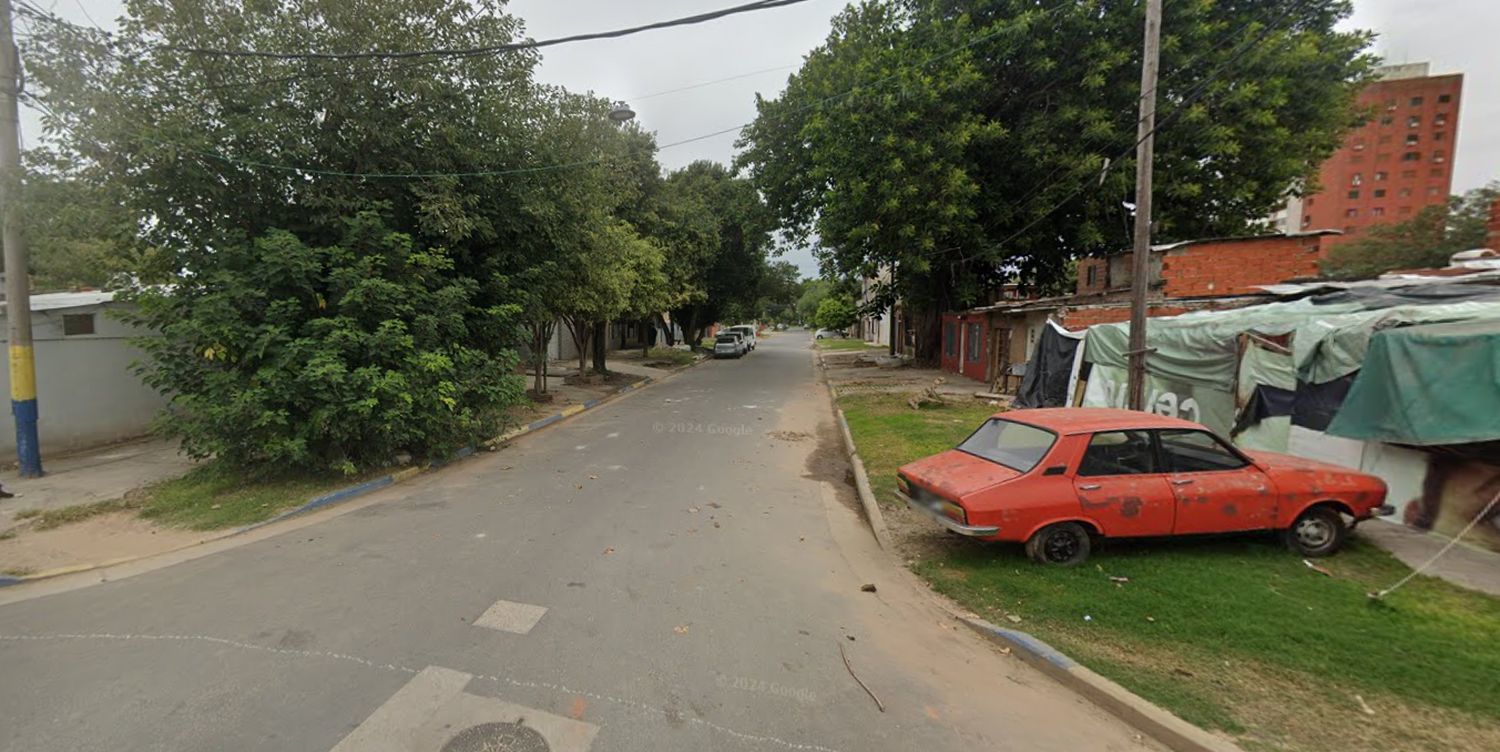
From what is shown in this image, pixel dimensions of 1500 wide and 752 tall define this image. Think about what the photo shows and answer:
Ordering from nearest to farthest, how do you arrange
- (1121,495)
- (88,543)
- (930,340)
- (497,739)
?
(497,739), (1121,495), (88,543), (930,340)

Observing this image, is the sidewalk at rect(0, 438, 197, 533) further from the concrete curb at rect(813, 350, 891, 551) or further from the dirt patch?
the concrete curb at rect(813, 350, 891, 551)

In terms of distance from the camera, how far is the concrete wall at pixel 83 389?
975 centimetres

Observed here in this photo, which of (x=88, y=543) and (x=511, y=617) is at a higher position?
(x=511, y=617)

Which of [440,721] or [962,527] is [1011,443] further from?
[440,721]

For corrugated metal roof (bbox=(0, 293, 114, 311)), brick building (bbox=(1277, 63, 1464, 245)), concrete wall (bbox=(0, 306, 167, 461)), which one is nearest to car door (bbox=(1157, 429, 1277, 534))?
concrete wall (bbox=(0, 306, 167, 461))

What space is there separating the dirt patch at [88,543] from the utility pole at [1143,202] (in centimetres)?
1164

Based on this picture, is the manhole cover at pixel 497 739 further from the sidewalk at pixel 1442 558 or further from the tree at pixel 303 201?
the sidewalk at pixel 1442 558

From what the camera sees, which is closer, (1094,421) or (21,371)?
(1094,421)

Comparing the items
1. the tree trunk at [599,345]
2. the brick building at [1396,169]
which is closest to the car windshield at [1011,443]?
the tree trunk at [599,345]

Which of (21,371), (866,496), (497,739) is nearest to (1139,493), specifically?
(866,496)

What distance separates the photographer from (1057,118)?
17.2m

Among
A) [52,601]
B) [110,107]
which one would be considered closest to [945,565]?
[52,601]

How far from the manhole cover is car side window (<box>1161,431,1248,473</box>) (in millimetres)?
5580

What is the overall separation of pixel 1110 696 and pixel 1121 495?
89.6 inches
